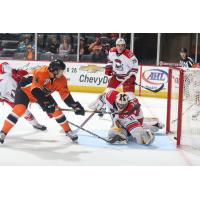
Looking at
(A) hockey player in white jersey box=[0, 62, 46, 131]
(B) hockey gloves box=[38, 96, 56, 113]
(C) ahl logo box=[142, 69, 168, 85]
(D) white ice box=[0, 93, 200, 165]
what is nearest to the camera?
(D) white ice box=[0, 93, 200, 165]

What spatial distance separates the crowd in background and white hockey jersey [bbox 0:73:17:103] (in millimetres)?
4741

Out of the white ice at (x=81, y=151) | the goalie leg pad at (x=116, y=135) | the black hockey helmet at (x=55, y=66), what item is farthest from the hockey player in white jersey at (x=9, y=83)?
the goalie leg pad at (x=116, y=135)

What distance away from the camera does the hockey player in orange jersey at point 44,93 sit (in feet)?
13.1

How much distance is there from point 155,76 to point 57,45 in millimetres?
2594

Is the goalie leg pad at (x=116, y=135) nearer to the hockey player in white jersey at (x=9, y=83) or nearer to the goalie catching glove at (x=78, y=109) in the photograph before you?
the goalie catching glove at (x=78, y=109)

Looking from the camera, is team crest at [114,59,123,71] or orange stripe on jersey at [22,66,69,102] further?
team crest at [114,59,123,71]

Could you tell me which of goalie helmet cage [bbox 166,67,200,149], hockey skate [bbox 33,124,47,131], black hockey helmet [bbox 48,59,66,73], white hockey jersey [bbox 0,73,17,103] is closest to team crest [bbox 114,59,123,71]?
goalie helmet cage [bbox 166,67,200,149]

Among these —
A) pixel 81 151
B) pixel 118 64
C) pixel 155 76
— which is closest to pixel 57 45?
pixel 155 76

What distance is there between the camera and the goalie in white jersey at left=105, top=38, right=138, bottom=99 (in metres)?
5.18

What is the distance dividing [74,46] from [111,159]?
6454 millimetres

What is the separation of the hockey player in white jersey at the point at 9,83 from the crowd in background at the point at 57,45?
472cm

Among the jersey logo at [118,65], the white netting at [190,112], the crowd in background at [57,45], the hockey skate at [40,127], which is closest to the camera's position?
the white netting at [190,112]

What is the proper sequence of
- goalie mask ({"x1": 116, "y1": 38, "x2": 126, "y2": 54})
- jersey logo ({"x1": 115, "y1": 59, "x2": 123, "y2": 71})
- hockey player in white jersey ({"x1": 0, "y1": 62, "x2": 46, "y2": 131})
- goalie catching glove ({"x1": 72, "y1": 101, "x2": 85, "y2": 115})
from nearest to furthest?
goalie catching glove ({"x1": 72, "y1": 101, "x2": 85, "y2": 115}) → hockey player in white jersey ({"x1": 0, "y1": 62, "x2": 46, "y2": 131}) → goalie mask ({"x1": 116, "y1": 38, "x2": 126, "y2": 54}) → jersey logo ({"x1": 115, "y1": 59, "x2": 123, "y2": 71})

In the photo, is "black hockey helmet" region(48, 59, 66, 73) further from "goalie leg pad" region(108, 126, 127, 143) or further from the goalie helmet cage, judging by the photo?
the goalie helmet cage
